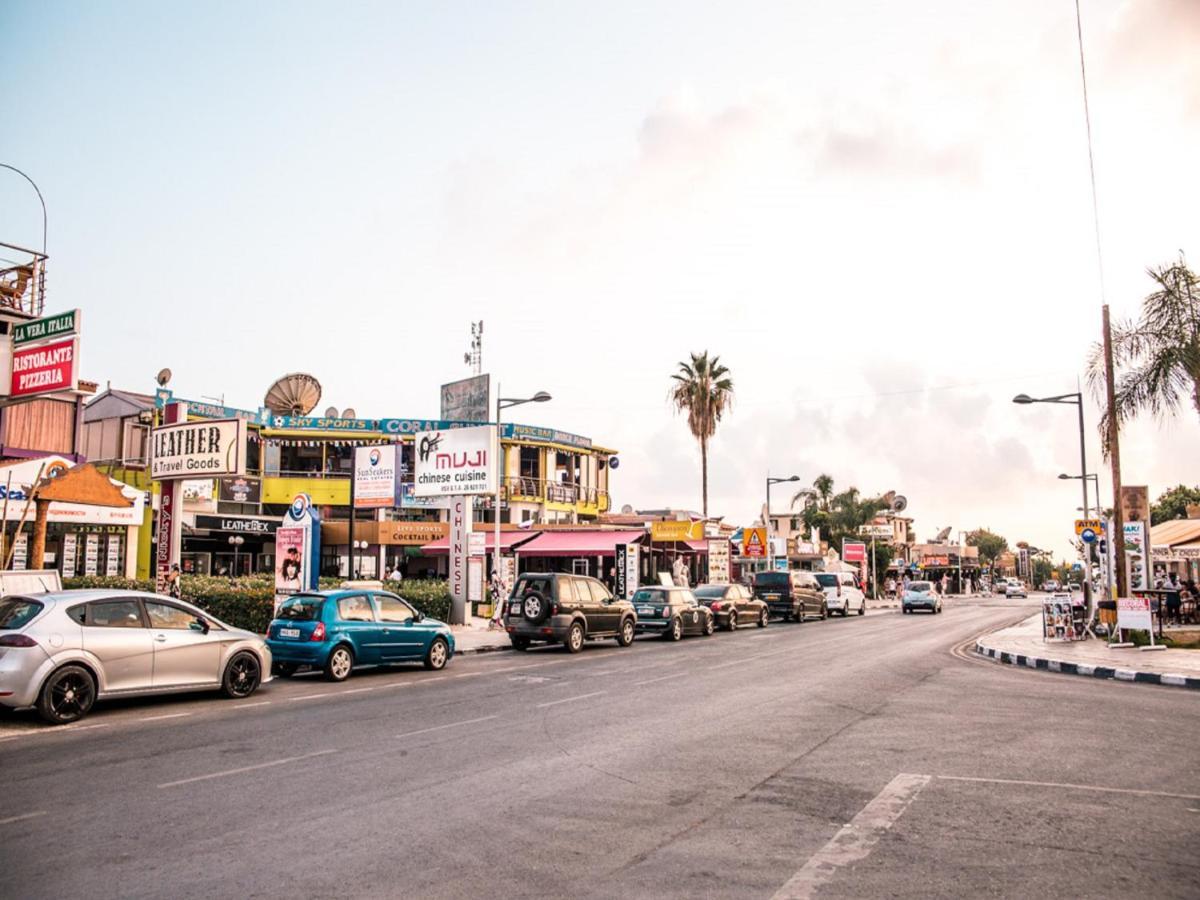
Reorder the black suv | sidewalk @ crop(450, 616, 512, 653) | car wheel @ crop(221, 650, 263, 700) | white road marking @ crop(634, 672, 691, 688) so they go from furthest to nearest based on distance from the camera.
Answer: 1. sidewalk @ crop(450, 616, 512, 653)
2. the black suv
3. white road marking @ crop(634, 672, 691, 688)
4. car wheel @ crop(221, 650, 263, 700)

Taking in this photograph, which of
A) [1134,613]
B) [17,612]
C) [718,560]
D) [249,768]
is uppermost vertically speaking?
[718,560]

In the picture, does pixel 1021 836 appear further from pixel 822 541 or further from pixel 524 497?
pixel 822 541

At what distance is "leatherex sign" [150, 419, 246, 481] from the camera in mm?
22812

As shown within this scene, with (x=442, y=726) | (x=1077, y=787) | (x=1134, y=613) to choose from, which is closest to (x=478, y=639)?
(x=442, y=726)

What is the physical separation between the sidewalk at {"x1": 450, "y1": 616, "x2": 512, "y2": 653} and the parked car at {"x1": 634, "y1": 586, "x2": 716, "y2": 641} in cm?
409

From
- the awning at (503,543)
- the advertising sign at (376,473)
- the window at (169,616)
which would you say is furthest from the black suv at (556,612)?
the awning at (503,543)

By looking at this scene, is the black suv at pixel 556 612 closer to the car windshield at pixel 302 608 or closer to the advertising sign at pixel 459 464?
the car windshield at pixel 302 608

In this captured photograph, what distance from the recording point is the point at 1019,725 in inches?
442

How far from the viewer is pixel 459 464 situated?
33375mm

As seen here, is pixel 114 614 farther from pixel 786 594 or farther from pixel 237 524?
pixel 237 524

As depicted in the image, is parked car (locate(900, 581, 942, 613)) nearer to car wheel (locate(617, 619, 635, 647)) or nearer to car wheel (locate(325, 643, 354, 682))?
car wheel (locate(617, 619, 635, 647))

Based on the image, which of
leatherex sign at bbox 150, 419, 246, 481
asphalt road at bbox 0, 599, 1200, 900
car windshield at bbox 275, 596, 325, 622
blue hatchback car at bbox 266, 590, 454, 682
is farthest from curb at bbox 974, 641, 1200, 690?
leatherex sign at bbox 150, 419, 246, 481

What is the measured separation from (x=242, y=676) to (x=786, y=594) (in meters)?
27.3

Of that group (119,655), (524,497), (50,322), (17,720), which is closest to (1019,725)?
(119,655)
